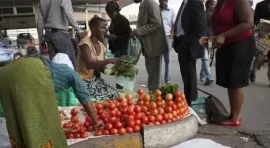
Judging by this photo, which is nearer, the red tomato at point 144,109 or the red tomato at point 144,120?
the red tomato at point 144,120

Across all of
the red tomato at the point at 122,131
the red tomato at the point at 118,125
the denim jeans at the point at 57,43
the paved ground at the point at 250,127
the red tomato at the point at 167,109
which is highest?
the denim jeans at the point at 57,43

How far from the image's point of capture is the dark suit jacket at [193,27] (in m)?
4.73

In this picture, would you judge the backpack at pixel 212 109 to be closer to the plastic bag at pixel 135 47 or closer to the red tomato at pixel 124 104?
the red tomato at pixel 124 104

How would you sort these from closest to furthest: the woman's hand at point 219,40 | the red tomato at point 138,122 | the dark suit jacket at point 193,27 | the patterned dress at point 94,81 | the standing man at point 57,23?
the red tomato at point 138,122, the woman's hand at point 219,40, the patterned dress at point 94,81, the dark suit jacket at point 193,27, the standing man at point 57,23

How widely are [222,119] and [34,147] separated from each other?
102 inches

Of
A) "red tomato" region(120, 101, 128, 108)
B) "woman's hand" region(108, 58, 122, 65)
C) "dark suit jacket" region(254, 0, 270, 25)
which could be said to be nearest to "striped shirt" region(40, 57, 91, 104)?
"red tomato" region(120, 101, 128, 108)

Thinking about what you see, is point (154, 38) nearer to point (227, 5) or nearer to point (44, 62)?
point (227, 5)

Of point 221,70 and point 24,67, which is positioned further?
point 221,70

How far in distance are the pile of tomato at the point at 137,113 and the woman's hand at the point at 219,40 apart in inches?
27.5

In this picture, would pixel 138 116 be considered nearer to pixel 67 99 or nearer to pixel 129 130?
pixel 129 130

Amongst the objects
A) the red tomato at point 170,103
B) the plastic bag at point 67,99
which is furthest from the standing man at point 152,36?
the red tomato at point 170,103

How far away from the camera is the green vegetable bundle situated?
4.76 meters

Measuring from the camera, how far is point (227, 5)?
158 inches

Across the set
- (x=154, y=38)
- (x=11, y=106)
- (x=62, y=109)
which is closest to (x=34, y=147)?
(x=11, y=106)
